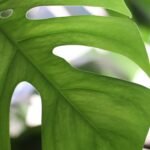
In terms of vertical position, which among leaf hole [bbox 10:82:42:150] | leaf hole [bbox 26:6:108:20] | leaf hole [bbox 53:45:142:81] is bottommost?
leaf hole [bbox 10:82:42:150]

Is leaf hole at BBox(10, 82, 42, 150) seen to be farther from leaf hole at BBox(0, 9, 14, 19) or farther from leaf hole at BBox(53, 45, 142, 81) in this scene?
leaf hole at BBox(0, 9, 14, 19)

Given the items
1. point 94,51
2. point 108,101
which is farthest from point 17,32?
point 94,51

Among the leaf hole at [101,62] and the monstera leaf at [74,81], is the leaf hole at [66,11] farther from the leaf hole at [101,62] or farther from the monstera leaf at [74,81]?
the monstera leaf at [74,81]

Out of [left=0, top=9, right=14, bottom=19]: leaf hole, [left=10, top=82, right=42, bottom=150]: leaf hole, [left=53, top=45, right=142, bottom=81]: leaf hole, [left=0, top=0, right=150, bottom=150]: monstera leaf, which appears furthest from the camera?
[left=53, top=45, right=142, bottom=81]: leaf hole

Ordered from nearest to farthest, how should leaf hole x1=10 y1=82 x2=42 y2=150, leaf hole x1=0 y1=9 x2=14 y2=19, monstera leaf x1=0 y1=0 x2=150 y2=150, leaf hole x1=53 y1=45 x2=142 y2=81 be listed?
monstera leaf x1=0 y1=0 x2=150 y2=150, leaf hole x1=0 y1=9 x2=14 y2=19, leaf hole x1=10 y1=82 x2=42 y2=150, leaf hole x1=53 y1=45 x2=142 y2=81

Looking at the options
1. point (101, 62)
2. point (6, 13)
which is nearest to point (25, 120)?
point (101, 62)

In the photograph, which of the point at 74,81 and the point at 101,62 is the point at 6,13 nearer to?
the point at 74,81

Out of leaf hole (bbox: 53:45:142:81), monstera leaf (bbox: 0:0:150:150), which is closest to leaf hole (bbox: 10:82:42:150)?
leaf hole (bbox: 53:45:142:81)
